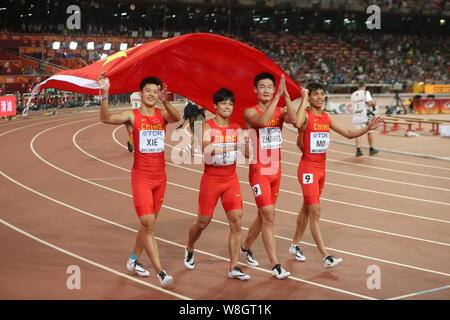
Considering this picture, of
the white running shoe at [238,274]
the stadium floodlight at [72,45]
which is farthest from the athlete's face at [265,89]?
the stadium floodlight at [72,45]

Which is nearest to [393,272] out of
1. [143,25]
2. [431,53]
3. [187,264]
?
[187,264]

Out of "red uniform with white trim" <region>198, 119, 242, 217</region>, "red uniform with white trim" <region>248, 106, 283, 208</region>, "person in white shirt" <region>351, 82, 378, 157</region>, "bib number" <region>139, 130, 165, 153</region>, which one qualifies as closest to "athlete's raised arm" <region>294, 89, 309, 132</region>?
"red uniform with white trim" <region>248, 106, 283, 208</region>

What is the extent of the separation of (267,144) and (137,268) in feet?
6.31

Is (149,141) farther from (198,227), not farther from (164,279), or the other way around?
(164,279)

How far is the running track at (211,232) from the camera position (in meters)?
6.18

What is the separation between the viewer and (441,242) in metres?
7.98

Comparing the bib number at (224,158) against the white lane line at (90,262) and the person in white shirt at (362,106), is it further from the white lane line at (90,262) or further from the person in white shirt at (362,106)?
the person in white shirt at (362,106)

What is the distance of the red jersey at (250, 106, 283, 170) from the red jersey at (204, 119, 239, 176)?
31 cm

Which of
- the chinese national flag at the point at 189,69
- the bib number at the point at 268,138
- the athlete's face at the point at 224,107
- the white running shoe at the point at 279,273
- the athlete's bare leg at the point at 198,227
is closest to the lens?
the athlete's face at the point at 224,107

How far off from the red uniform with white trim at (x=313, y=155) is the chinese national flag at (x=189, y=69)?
33.6 inches

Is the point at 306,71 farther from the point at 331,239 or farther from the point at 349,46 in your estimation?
the point at 331,239

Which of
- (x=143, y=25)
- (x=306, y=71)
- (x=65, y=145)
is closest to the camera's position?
(x=65, y=145)

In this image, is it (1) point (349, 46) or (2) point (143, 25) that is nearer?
(2) point (143, 25)

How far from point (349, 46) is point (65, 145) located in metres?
45.9
